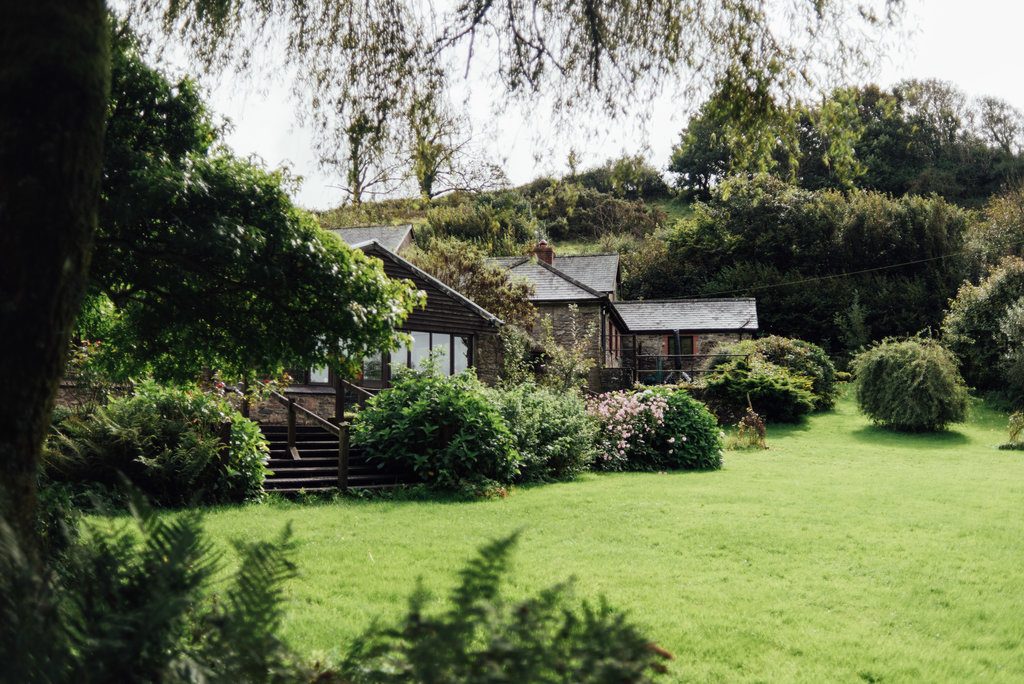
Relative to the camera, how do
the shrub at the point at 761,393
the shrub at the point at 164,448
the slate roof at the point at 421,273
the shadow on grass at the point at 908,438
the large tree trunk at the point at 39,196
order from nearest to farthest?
the large tree trunk at the point at 39,196
the shrub at the point at 164,448
the slate roof at the point at 421,273
the shadow on grass at the point at 908,438
the shrub at the point at 761,393

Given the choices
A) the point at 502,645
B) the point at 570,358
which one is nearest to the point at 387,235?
the point at 570,358

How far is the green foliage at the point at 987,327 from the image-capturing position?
25859mm

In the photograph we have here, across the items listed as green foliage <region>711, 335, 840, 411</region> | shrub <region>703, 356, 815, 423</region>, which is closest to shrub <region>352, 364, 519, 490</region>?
shrub <region>703, 356, 815, 423</region>

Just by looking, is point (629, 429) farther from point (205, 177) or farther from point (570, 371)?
point (205, 177)

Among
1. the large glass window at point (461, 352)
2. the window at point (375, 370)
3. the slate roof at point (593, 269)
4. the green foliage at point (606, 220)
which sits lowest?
the window at point (375, 370)

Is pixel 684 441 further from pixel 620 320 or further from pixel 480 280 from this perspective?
pixel 620 320

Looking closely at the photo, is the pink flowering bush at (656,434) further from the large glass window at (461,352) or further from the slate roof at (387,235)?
the slate roof at (387,235)

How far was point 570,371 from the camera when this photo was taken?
19.7 m

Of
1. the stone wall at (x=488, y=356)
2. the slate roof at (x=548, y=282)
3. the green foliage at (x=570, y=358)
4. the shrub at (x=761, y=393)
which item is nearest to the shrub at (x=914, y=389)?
the shrub at (x=761, y=393)

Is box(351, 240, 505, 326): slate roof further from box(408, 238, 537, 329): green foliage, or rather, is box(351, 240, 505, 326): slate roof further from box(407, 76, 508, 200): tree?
box(407, 76, 508, 200): tree

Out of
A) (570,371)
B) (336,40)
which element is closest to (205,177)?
(336,40)

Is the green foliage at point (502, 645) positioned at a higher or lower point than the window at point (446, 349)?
lower

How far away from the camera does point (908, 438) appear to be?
19891mm

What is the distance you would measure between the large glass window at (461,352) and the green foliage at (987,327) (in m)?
17.5
